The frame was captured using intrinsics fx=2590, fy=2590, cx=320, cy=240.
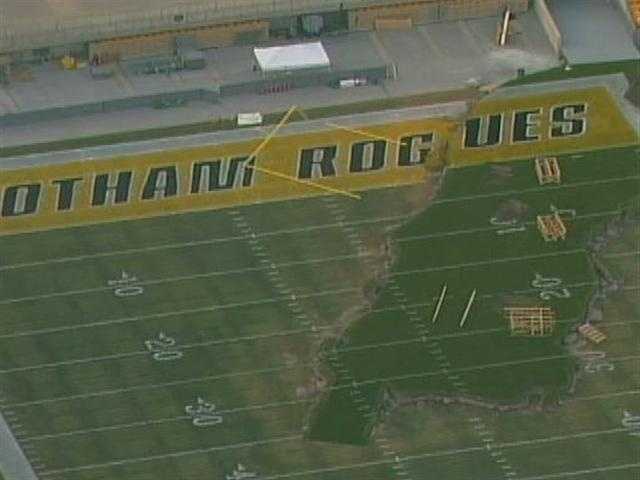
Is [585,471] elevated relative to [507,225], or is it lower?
lower

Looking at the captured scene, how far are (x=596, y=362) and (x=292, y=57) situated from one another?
20.6 metres

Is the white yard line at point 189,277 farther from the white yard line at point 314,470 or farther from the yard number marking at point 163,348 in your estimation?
the white yard line at point 314,470

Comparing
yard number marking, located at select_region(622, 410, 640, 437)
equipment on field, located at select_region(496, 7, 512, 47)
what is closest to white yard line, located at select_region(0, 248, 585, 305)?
yard number marking, located at select_region(622, 410, 640, 437)

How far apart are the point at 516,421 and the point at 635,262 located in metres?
9.72

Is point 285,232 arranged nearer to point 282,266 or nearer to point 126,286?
point 282,266

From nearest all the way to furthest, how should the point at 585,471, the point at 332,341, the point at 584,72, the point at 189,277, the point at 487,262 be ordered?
the point at 585,471 → the point at 332,341 → the point at 189,277 → the point at 487,262 → the point at 584,72

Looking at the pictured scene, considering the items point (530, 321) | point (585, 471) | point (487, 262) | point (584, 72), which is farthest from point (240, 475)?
point (584, 72)

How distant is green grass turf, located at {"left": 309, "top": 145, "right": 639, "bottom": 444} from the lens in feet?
276

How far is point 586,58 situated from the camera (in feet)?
330

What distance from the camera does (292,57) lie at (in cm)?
9969

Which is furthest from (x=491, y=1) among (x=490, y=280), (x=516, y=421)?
(x=516, y=421)

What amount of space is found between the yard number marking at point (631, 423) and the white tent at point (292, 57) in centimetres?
2221

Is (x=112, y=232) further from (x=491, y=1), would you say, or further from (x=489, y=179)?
(x=491, y=1)

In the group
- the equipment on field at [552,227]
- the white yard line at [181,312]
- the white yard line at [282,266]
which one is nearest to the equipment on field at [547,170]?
the equipment on field at [552,227]
